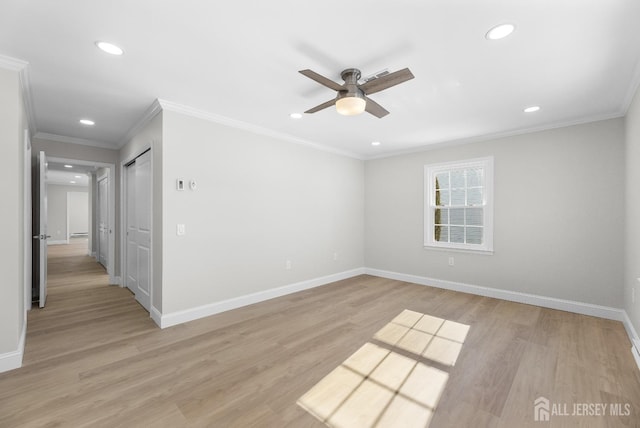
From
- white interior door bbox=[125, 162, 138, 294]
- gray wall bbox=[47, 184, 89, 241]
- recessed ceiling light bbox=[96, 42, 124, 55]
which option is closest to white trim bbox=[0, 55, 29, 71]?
recessed ceiling light bbox=[96, 42, 124, 55]

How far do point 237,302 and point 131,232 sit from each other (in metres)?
2.25

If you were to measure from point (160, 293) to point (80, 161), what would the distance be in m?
3.27

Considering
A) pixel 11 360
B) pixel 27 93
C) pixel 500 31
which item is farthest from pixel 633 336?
pixel 27 93

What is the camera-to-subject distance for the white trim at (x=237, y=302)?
3.23 metres

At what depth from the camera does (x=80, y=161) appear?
15.6ft

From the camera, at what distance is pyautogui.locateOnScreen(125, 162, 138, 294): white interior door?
4348 mm

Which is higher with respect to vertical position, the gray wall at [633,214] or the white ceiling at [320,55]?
the white ceiling at [320,55]

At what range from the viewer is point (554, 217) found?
3840 millimetres

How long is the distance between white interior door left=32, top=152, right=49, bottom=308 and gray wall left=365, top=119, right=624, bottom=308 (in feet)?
19.2

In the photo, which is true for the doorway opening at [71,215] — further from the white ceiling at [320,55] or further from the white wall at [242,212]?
the white wall at [242,212]

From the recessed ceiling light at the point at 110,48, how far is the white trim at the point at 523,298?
16.9ft

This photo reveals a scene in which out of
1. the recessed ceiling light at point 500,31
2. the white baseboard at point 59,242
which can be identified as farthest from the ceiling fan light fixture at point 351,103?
the white baseboard at point 59,242

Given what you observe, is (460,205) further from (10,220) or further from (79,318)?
(79,318)

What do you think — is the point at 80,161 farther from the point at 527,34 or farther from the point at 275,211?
the point at 527,34
